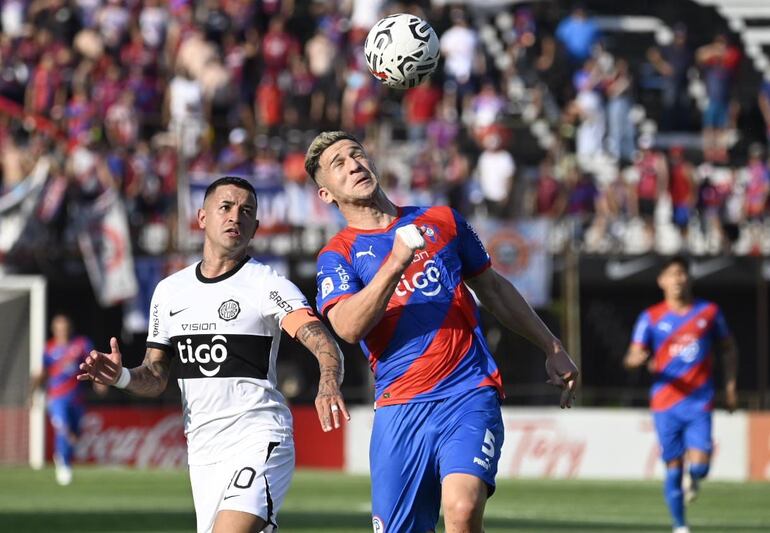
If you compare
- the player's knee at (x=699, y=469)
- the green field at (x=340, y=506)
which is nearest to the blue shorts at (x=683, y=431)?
the player's knee at (x=699, y=469)

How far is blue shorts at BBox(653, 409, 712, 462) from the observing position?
16578mm

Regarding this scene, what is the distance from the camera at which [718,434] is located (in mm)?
A: 25812

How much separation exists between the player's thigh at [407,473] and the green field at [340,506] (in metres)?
7.96

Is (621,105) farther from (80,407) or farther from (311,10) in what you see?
(80,407)

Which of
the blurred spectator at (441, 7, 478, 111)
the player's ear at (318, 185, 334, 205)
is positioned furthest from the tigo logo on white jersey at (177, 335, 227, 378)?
the blurred spectator at (441, 7, 478, 111)

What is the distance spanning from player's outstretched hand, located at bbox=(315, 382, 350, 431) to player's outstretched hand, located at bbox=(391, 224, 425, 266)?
66 centimetres

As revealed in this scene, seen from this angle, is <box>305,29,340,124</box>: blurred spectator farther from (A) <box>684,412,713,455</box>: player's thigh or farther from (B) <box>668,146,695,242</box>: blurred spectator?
(A) <box>684,412,713,455</box>: player's thigh

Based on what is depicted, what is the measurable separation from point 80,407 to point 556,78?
11.8 m

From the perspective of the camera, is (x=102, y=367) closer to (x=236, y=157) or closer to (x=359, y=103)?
(x=236, y=157)

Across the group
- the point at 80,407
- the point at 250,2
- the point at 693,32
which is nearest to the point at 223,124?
the point at 250,2

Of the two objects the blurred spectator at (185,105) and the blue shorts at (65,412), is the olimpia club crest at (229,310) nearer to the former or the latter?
the blue shorts at (65,412)

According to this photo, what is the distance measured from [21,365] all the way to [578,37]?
1209 cm

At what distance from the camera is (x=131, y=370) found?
8852 millimetres

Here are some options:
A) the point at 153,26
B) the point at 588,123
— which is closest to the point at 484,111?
the point at 588,123
